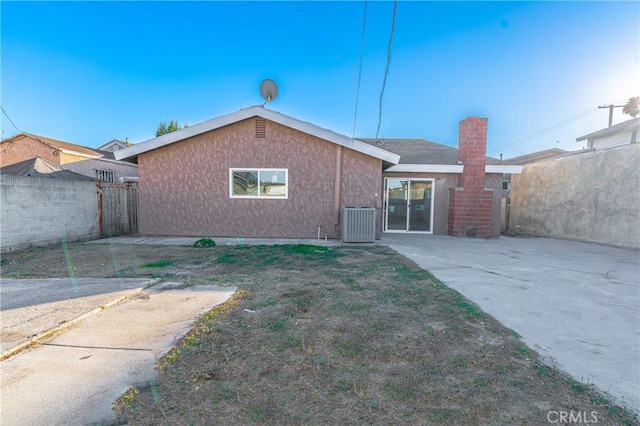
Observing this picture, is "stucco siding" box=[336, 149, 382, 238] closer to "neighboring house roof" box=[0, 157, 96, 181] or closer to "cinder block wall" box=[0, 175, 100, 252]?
"cinder block wall" box=[0, 175, 100, 252]

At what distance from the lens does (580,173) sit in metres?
10.7

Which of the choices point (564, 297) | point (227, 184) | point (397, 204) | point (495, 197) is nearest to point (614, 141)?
point (495, 197)

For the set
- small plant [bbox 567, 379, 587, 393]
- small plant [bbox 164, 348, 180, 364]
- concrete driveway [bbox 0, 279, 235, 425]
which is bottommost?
concrete driveway [bbox 0, 279, 235, 425]

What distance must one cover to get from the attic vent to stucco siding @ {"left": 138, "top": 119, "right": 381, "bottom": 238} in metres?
0.11

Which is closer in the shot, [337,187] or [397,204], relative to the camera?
[337,187]

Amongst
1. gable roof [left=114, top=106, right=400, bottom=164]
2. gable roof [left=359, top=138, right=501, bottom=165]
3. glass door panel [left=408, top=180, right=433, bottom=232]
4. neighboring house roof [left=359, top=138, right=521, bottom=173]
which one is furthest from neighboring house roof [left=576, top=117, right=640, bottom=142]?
gable roof [left=114, top=106, right=400, bottom=164]

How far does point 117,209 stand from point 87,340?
930 cm

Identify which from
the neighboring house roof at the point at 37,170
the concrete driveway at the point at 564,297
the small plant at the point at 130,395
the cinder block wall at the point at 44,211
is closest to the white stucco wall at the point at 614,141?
the concrete driveway at the point at 564,297

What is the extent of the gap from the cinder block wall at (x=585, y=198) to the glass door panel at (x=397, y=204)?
19.9 ft

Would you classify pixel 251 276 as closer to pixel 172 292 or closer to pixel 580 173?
pixel 172 292

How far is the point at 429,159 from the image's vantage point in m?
11.8

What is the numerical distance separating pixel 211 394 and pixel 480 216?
36.4ft

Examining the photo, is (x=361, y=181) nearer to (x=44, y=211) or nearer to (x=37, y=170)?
(x=44, y=211)

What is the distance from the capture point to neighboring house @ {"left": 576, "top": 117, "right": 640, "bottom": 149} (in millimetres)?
18875
